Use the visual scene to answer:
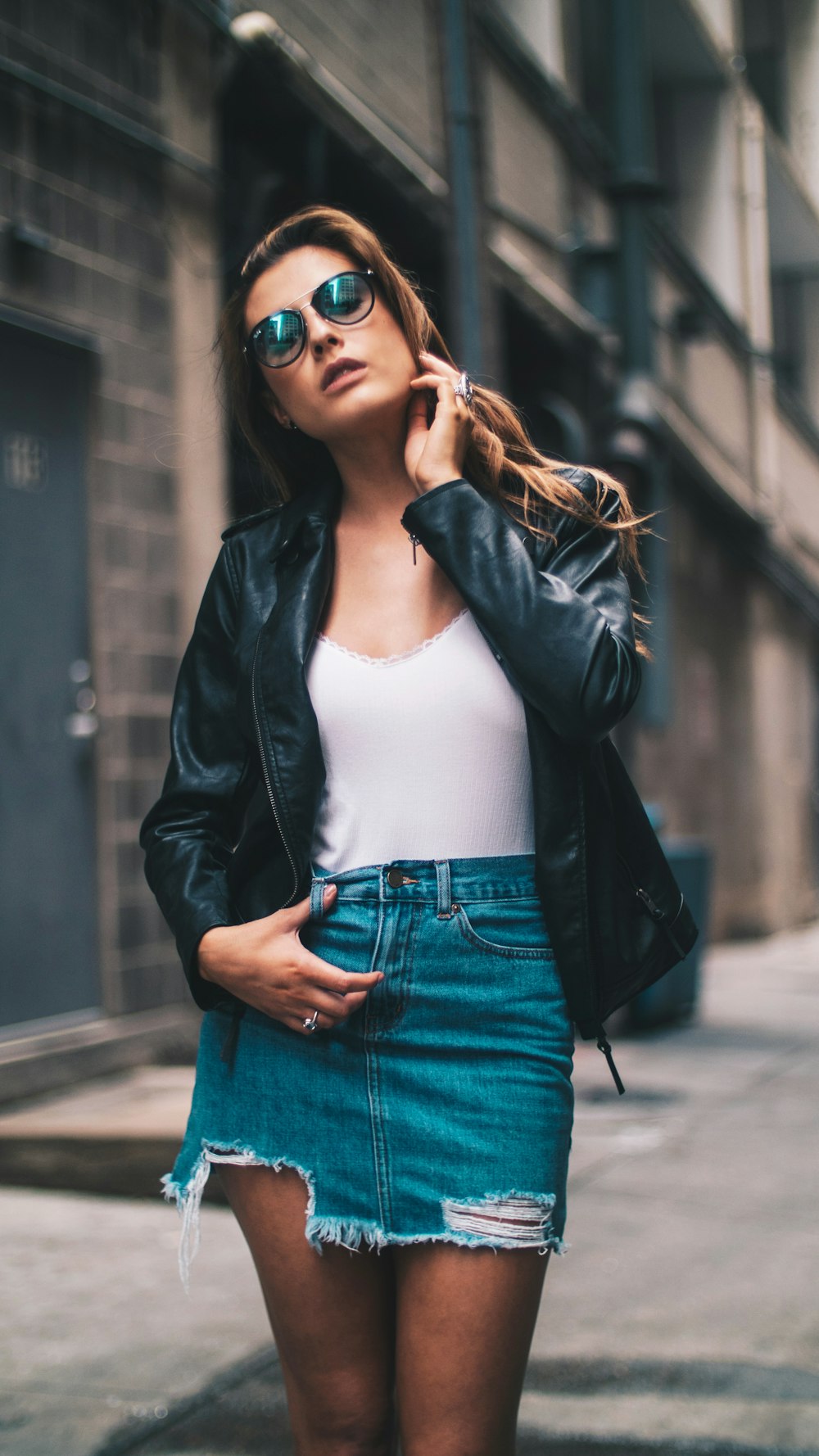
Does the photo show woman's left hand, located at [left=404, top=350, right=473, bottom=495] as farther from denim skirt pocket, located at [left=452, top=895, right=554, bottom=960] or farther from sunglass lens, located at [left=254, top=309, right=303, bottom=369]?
denim skirt pocket, located at [left=452, top=895, right=554, bottom=960]

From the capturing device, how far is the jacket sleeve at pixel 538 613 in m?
1.72

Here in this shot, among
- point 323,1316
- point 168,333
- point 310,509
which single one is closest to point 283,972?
point 323,1316

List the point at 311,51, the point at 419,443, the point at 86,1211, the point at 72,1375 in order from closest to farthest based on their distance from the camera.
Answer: the point at 419,443 → the point at 72,1375 → the point at 86,1211 → the point at 311,51

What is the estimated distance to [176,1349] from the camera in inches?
135

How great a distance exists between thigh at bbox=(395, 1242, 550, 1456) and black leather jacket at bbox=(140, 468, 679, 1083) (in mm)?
319

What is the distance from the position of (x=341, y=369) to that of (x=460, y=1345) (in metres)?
1.19

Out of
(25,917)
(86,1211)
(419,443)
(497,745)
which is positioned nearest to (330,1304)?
(497,745)

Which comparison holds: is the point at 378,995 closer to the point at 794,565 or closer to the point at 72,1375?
the point at 72,1375

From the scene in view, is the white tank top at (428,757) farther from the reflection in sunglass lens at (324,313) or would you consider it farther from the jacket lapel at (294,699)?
the reflection in sunglass lens at (324,313)

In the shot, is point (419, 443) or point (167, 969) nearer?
point (419, 443)

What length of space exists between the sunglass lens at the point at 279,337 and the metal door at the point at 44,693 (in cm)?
403

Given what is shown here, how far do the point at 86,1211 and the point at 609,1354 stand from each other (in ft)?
5.88

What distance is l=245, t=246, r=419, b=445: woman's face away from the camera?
1922mm

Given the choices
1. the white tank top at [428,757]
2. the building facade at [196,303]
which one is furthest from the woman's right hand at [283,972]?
the building facade at [196,303]
